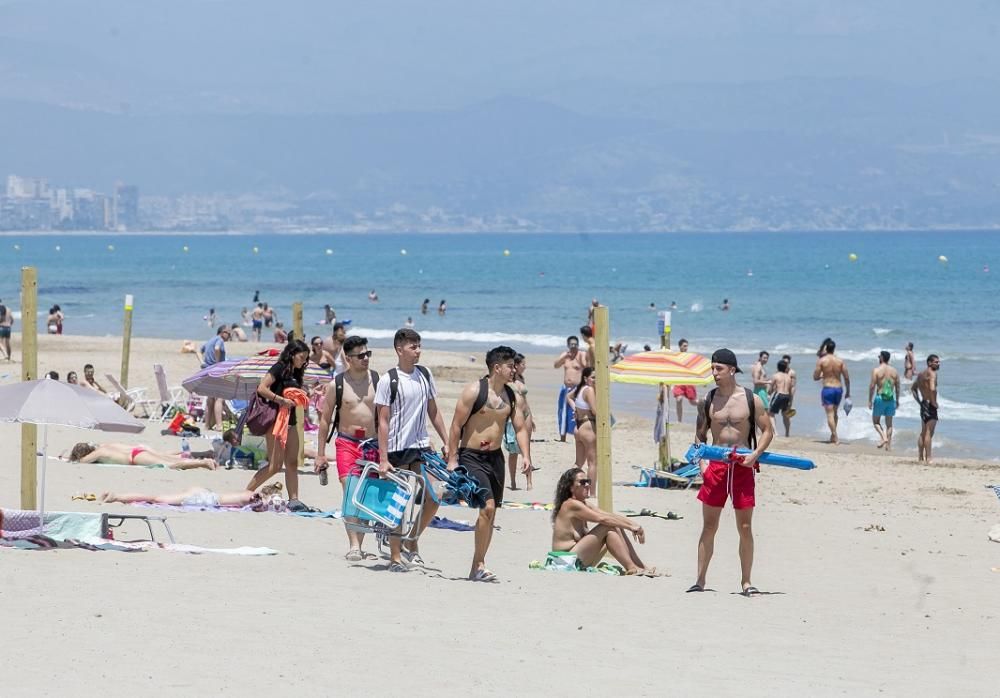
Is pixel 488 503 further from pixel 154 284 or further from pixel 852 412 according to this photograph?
pixel 154 284

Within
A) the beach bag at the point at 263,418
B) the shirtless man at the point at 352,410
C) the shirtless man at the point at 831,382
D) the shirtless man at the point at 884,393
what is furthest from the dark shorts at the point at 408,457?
the shirtless man at the point at 831,382

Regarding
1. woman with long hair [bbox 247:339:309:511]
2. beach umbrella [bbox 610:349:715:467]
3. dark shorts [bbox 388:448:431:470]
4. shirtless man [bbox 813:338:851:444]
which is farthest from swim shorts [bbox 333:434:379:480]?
shirtless man [bbox 813:338:851:444]

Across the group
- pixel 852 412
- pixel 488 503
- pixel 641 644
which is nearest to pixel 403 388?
pixel 488 503

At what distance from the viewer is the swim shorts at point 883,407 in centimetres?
1911

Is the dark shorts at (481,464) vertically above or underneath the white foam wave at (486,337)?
above

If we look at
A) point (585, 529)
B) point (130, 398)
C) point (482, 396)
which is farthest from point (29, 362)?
point (130, 398)

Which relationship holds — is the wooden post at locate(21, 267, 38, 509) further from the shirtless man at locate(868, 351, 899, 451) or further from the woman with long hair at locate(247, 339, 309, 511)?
the shirtless man at locate(868, 351, 899, 451)

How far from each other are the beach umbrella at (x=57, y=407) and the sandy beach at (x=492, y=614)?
758 mm

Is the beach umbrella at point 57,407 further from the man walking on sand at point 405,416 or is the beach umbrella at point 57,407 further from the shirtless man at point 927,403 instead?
the shirtless man at point 927,403

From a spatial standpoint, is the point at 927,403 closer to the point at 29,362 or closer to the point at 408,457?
the point at 408,457

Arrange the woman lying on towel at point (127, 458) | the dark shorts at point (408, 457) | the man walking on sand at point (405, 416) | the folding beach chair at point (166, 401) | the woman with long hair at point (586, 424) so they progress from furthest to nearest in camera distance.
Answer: the folding beach chair at point (166, 401) < the woman with long hair at point (586, 424) < the woman lying on towel at point (127, 458) < the dark shorts at point (408, 457) < the man walking on sand at point (405, 416)

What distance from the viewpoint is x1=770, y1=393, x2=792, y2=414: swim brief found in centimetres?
1989

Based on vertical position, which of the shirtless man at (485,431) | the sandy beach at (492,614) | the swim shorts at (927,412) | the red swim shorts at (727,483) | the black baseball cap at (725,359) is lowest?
the sandy beach at (492,614)

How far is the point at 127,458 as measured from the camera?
43.2 ft
